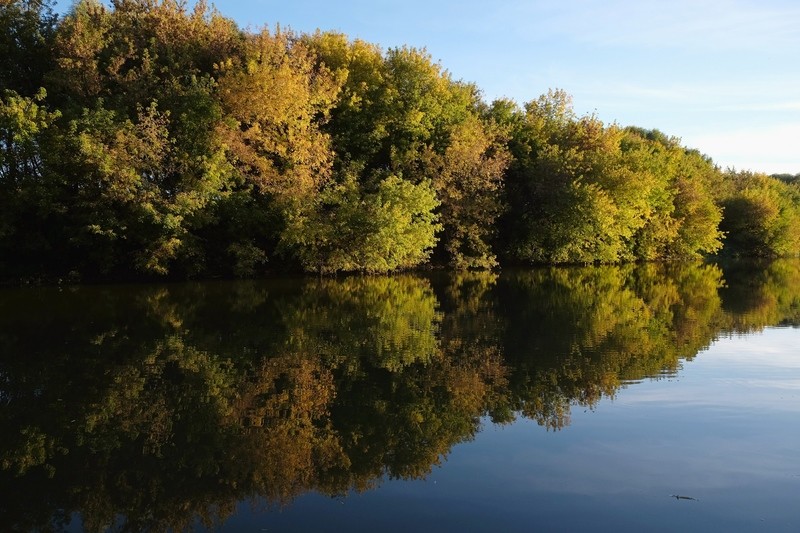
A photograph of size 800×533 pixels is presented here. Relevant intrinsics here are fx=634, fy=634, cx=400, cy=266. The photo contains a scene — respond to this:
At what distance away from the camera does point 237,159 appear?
31.2 metres

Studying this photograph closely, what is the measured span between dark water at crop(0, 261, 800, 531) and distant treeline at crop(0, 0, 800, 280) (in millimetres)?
13106

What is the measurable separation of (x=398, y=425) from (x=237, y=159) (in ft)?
83.5

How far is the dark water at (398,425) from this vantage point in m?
5.79

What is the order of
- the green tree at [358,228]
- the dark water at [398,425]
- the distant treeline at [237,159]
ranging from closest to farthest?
1. the dark water at [398,425]
2. the distant treeline at [237,159]
3. the green tree at [358,228]

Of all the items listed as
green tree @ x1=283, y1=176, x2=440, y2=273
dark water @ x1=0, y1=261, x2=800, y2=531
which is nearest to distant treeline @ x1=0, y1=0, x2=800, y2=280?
green tree @ x1=283, y1=176, x2=440, y2=273

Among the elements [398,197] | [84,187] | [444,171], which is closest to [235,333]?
[84,187]

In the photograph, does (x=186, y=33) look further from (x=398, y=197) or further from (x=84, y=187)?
(x=398, y=197)

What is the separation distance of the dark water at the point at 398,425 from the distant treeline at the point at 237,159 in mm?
13106

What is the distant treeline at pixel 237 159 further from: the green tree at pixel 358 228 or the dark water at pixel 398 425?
the dark water at pixel 398 425

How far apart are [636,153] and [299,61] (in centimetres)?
2722

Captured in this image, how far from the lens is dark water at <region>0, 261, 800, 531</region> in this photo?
19.0 ft

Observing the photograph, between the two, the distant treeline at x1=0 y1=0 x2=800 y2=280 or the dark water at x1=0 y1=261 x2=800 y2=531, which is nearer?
the dark water at x1=0 y1=261 x2=800 y2=531

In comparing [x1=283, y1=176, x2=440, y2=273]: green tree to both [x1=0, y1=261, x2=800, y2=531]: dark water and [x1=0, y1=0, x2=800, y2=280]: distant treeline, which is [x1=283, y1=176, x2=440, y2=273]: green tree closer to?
[x1=0, y1=0, x2=800, y2=280]: distant treeline

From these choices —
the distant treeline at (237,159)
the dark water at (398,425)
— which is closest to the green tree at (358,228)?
the distant treeline at (237,159)
